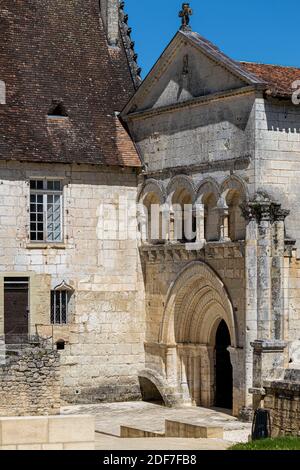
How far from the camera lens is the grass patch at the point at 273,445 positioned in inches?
758

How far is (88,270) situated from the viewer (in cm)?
3309

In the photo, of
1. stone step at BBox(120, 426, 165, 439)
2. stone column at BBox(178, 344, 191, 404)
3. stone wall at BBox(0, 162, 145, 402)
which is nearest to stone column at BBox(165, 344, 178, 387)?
stone column at BBox(178, 344, 191, 404)

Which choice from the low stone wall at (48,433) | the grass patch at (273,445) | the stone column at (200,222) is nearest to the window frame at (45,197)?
the stone column at (200,222)

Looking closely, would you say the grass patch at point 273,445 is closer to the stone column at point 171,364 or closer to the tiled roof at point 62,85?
the stone column at point 171,364

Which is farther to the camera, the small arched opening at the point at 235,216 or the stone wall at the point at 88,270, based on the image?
the stone wall at the point at 88,270

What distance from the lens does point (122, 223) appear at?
110 feet

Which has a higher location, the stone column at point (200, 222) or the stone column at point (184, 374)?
the stone column at point (200, 222)

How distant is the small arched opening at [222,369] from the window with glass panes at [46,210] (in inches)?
188

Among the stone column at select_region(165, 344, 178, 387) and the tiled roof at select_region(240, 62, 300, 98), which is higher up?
the tiled roof at select_region(240, 62, 300, 98)

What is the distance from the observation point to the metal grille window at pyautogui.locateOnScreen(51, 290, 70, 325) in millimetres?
32750

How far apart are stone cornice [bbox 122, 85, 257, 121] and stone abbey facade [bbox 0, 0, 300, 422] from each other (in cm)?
5

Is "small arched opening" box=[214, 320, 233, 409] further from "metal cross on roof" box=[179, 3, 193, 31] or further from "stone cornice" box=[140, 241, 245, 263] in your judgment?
"metal cross on roof" box=[179, 3, 193, 31]

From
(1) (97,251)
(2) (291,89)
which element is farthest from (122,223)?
(2) (291,89)

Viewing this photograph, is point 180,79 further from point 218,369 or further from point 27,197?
point 218,369
